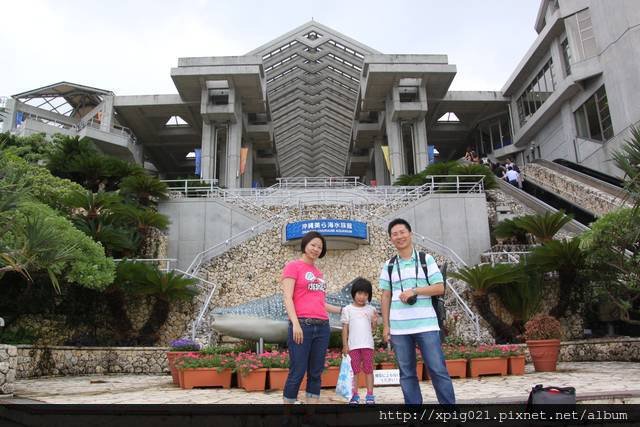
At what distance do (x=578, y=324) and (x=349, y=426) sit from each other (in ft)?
33.6

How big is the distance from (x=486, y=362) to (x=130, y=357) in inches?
283

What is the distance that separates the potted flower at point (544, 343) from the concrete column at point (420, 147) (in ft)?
66.1

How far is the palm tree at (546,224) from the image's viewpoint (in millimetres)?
12867

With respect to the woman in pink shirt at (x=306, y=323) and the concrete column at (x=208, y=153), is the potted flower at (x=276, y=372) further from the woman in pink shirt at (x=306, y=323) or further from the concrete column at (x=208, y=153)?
the concrete column at (x=208, y=153)

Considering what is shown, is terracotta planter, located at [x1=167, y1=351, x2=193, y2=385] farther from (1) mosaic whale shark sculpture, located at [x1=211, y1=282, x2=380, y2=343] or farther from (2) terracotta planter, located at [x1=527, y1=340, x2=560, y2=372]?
(2) terracotta planter, located at [x1=527, y1=340, x2=560, y2=372]

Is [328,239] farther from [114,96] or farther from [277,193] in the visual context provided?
[114,96]

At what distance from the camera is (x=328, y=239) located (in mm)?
14172

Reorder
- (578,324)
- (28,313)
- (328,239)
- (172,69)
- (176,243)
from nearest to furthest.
Answer: (28,313)
(578,324)
(328,239)
(176,243)
(172,69)

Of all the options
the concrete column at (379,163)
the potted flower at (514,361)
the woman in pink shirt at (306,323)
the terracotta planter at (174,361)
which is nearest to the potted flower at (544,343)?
the potted flower at (514,361)

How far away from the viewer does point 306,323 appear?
157 inches

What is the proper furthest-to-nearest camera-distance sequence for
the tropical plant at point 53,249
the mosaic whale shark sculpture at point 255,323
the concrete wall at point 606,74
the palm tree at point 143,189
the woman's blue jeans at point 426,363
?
the concrete wall at point 606,74
the palm tree at point 143,189
the mosaic whale shark sculpture at point 255,323
the tropical plant at point 53,249
the woman's blue jeans at point 426,363

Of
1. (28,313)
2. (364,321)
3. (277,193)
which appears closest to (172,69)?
(277,193)

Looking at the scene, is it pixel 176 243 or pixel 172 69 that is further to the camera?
pixel 172 69

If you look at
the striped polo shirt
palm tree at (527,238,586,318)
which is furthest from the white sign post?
palm tree at (527,238,586,318)
